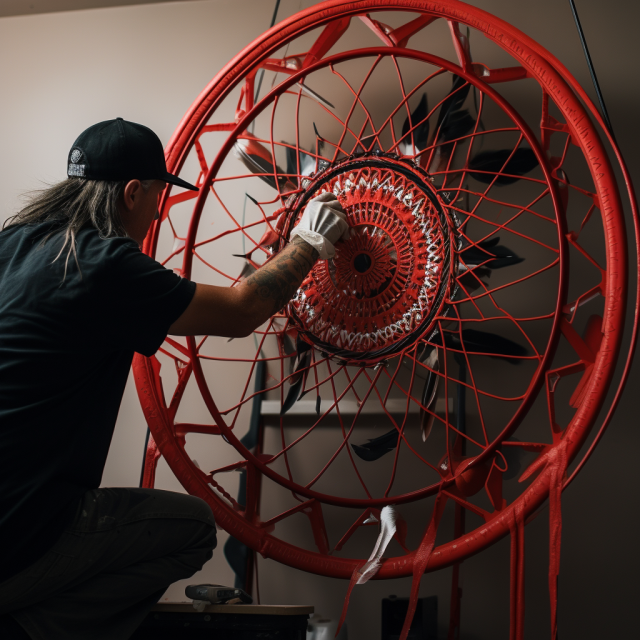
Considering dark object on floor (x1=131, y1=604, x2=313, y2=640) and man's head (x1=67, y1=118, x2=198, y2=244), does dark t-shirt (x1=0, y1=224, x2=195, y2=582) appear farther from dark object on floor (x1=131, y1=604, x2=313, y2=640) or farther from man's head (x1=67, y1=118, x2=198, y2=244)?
dark object on floor (x1=131, y1=604, x2=313, y2=640)

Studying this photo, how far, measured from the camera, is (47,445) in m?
1.15

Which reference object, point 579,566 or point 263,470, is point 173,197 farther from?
point 579,566

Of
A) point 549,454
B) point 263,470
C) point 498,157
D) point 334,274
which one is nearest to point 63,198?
point 334,274

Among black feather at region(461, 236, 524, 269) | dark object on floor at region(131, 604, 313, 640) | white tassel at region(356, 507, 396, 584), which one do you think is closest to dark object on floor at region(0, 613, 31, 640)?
dark object on floor at region(131, 604, 313, 640)

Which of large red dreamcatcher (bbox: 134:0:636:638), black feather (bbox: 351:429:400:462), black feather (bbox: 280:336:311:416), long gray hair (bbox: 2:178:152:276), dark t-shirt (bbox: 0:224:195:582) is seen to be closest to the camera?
dark t-shirt (bbox: 0:224:195:582)

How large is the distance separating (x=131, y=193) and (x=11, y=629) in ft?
2.83

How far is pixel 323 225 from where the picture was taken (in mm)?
1512

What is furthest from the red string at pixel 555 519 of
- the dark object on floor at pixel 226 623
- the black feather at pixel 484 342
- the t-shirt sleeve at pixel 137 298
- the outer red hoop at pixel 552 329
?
the t-shirt sleeve at pixel 137 298

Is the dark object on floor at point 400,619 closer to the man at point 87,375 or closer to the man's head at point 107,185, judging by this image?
the man at point 87,375

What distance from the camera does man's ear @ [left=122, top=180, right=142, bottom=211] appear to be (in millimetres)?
1303

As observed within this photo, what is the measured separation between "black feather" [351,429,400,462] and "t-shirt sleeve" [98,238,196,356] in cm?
66

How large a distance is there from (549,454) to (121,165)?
1.08 meters

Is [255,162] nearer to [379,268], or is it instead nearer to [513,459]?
[379,268]

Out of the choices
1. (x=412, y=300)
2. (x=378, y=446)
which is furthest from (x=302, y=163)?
(x=378, y=446)
